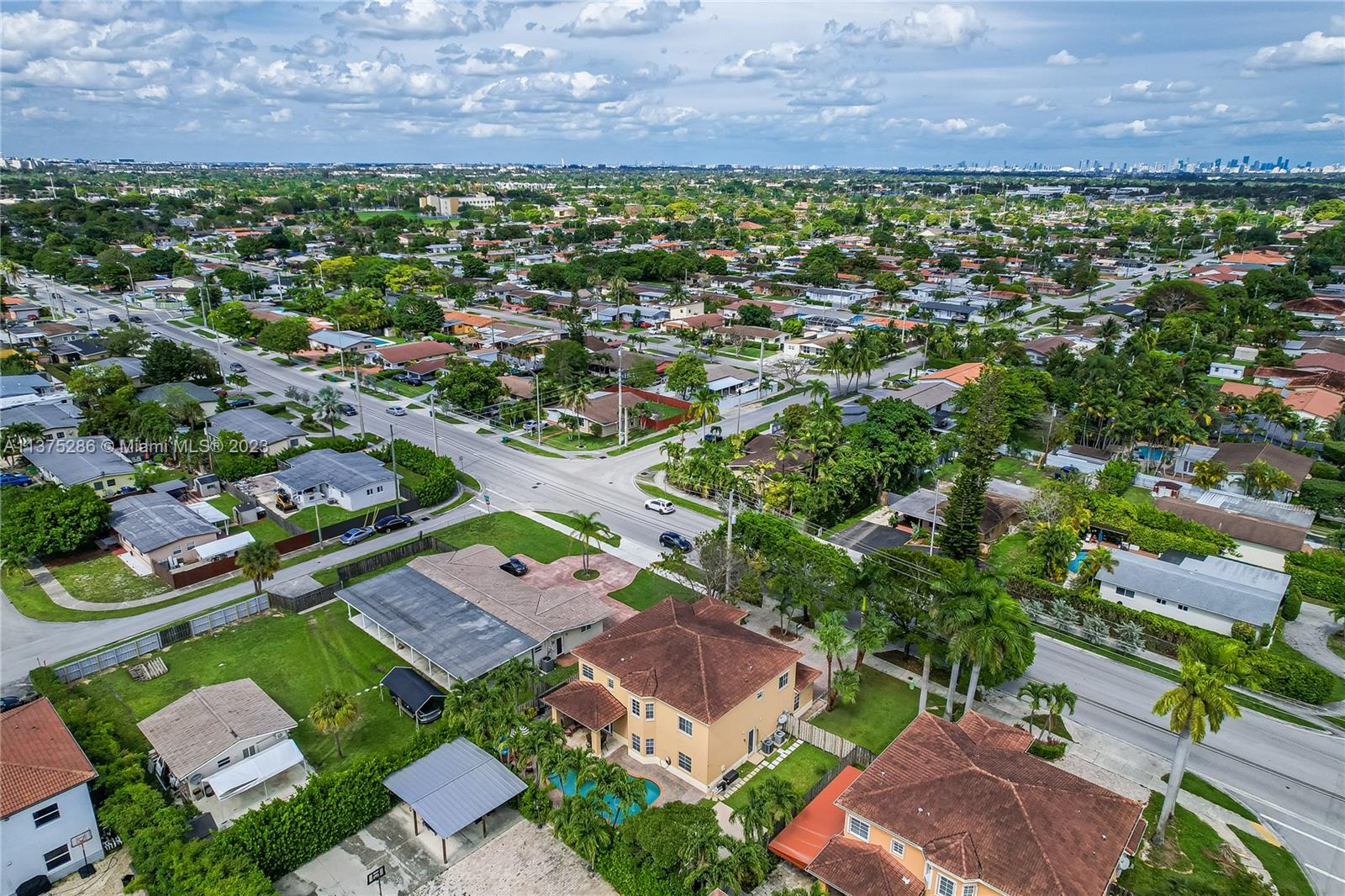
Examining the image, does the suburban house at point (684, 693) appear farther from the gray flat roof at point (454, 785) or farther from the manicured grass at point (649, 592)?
the manicured grass at point (649, 592)

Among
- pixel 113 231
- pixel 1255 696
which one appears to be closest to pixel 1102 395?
pixel 1255 696

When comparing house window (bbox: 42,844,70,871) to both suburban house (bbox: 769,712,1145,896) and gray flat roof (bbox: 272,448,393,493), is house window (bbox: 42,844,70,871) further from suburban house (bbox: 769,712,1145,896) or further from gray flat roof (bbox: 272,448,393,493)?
gray flat roof (bbox: 272,448,393,493)

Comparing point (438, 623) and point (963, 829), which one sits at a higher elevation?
point (963, 829)

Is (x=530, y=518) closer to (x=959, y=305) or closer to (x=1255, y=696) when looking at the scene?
(x=1255, y=696)

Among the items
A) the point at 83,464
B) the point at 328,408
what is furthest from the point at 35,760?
the point at 328,408

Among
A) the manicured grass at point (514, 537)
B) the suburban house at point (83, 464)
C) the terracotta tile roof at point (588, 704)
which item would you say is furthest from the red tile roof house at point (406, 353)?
the terracotta tile roof at point (588, 704)

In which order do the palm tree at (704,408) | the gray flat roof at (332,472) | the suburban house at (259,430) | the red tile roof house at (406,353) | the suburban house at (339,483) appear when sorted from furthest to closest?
the red tile roof house at (406,353) < the palm tree at (704,408) < the suburban house at (259,430) < the gray flat roof at (332,472) < the suburban house at (339,483)

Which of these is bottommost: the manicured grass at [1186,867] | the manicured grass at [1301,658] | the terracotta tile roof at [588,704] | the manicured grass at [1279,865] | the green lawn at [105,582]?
the green lawn at [105,582]

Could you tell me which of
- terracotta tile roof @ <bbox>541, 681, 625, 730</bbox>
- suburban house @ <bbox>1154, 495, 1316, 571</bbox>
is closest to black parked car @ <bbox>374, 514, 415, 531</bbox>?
terracotta tile roof @ <bbox>541, 681, 625, 730</bbox>

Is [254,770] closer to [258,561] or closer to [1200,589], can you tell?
[258,561]
